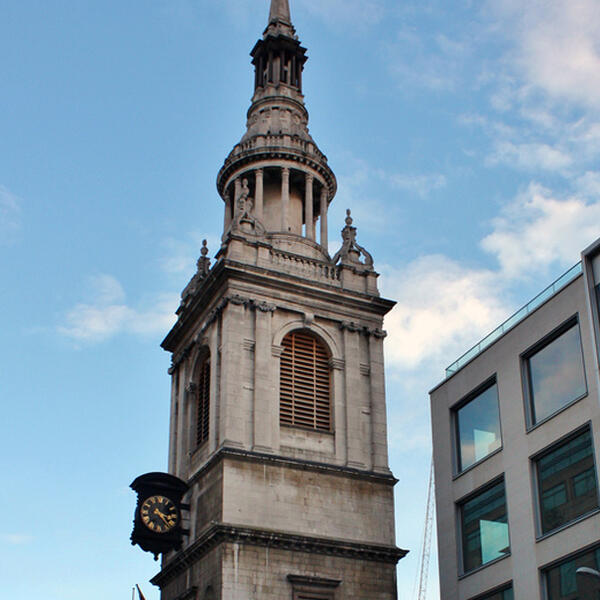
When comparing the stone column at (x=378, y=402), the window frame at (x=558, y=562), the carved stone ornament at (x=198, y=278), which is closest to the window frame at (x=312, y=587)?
the stone column at (x=378, y=402)

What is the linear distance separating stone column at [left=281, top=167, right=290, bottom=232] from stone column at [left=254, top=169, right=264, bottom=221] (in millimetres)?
1076

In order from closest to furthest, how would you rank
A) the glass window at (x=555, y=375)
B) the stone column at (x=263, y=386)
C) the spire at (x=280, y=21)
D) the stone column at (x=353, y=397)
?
the glass window at (x=555, y=375)
the stone column at (x=263, y=386)
the stone column at (x=353, y=397)
the spire at (x=280, y=21)

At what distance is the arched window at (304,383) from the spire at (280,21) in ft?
74.8

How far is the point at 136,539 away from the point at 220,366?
317 inches

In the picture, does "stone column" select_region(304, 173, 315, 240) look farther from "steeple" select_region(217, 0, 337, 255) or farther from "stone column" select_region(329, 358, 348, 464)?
"stone column" select_region(329, 358, 348, 464)

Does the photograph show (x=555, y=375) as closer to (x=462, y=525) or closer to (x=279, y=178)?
(x=462, y=525)

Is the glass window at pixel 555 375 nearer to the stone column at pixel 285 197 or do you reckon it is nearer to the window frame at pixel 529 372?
the window frame at pixel 529 372

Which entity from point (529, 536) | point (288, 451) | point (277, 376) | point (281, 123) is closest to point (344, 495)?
point (288, 451)

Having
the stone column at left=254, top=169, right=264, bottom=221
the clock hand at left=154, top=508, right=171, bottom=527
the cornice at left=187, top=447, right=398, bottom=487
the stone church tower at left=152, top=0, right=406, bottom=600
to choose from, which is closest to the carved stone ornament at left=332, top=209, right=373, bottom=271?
the stone church tower at left=152, top=0, right=406, bottom=600

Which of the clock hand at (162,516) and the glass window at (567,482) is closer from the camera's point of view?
the glass window at (567,482)

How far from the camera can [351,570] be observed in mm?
39812

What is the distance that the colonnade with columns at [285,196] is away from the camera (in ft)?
165

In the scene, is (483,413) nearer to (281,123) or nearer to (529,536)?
(529,536)

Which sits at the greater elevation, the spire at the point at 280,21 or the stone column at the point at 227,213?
the spire at the point at 280,21
